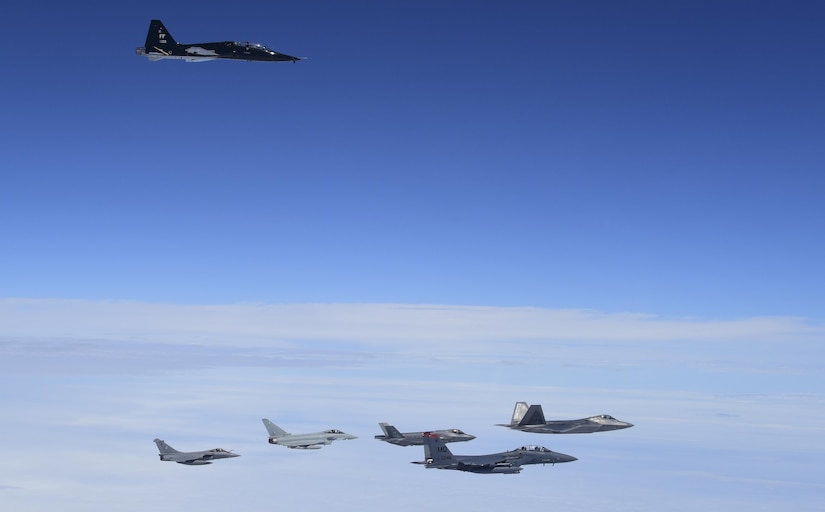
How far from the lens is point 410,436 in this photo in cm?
15225

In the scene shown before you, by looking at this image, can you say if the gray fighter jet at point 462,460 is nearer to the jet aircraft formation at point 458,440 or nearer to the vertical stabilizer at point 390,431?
the jet aircraft formation at point 458,440

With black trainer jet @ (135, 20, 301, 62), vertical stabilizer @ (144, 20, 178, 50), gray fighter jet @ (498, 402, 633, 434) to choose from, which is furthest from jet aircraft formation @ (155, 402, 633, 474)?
vertical stabilizer @ (144, 20, 178, 50)

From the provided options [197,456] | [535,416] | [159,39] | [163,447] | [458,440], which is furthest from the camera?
[458,440]

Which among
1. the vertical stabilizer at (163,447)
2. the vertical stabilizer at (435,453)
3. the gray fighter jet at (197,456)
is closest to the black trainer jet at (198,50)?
the vertical stabilizer at (435,453)

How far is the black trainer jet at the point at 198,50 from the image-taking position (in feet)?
336

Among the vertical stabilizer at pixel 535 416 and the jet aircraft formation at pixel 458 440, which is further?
the vertical stabilizer at pixel 535 416

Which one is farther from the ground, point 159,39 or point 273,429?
point 159,39

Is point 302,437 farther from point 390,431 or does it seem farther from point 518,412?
point 518,412

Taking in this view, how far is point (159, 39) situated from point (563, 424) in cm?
9761

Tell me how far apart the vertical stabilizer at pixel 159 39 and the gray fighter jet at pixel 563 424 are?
8759 centimetres

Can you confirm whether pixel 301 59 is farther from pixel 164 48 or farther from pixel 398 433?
pixel 398 433

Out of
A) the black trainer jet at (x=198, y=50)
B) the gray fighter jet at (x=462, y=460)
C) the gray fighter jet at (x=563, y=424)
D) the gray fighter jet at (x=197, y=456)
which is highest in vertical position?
the black trainer jet at (x=198, y=50)

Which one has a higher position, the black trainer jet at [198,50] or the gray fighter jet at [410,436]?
the black trainer jet at [198,50]

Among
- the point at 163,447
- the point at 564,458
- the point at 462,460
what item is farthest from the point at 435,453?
the point at 163,447
